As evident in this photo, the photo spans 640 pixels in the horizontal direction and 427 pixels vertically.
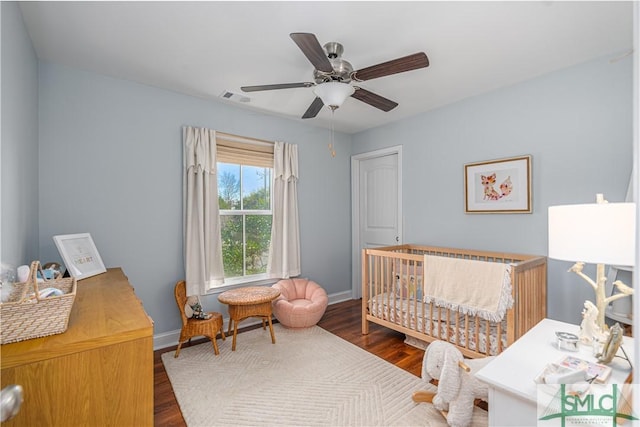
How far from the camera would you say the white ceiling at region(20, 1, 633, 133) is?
1.68m

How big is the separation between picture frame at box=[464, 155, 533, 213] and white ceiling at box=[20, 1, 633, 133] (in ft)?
2.39

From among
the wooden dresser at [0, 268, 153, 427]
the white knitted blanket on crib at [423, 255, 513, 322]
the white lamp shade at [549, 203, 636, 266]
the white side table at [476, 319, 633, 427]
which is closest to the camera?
the wooden dresser at [0, 268, 153, 427]

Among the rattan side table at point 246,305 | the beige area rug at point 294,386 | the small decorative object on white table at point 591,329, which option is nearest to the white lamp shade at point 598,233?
the small decorative object on white table at point 591,329


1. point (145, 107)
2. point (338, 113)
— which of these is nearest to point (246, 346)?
point (145, 107)

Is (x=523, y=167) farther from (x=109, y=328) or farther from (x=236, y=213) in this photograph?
(x=109, y=328)

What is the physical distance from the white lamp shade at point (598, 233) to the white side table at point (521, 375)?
42 cm

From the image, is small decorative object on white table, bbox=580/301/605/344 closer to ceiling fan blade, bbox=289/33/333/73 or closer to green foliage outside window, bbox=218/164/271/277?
ceiling fan blade, bbox=289/33/333/73

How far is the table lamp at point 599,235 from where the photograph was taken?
1.17 meters

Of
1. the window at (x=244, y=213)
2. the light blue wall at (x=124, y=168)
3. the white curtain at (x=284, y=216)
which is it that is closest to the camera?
the light blue wall at (x=124, y=168)

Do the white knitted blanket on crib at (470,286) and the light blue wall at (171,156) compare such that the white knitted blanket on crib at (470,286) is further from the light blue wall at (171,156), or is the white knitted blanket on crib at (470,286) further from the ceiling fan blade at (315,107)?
the ceiling fan blade at (315,107)

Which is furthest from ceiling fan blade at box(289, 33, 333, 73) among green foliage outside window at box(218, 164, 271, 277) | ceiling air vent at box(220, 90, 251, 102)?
green foliage outside window at box(218, 164, 271, 277)

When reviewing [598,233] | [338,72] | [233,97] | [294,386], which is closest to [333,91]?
[338,72]

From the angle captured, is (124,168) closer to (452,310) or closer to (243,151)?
(243,151)

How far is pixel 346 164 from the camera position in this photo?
427 centimetres
